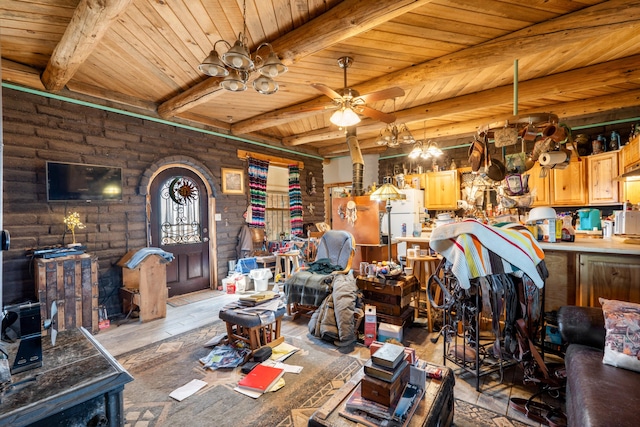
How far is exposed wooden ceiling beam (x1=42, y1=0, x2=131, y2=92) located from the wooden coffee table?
9.17 ft

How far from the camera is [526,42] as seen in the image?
2.58 meters

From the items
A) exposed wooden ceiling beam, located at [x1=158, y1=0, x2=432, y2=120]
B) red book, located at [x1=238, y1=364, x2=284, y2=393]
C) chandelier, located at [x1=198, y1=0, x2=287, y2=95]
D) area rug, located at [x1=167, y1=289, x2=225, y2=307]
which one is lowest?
area rug, located at [x1=167, y1=289, x2=225, y2=307]

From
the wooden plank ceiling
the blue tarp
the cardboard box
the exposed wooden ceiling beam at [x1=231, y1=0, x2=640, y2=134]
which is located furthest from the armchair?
the exposed wooden ceiling beam at [x1=231, y1=0, x2=640, y2=134]

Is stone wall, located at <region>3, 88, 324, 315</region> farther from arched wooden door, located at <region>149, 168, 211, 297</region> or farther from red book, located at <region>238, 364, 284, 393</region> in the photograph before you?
red book, located at <region>238, 364, 284, 393</region>

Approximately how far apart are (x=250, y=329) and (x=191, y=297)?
2.53 meters

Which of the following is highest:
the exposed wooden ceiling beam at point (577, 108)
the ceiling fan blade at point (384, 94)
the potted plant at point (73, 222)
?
the exposed wooden ceiling beam at point (577, 108)

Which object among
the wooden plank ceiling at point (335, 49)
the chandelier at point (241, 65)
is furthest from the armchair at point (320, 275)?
the chandelier at point (241, 65)

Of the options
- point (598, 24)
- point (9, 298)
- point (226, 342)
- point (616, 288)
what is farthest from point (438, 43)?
point (9, 298)

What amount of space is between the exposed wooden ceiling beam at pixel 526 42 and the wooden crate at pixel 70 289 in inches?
151

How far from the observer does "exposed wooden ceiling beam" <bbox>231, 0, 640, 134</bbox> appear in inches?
88.0

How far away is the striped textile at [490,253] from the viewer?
1.99 metres

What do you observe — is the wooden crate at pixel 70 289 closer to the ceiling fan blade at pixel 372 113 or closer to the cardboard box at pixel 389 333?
the cardboard box at pixel 389 333

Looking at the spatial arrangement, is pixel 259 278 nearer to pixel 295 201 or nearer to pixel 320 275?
pixel 320 275

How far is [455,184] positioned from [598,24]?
162 inches
